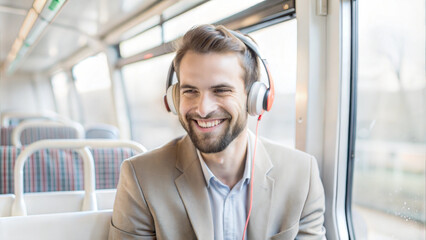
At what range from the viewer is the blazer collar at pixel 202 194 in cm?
154

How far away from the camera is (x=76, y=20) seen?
15.0 ft

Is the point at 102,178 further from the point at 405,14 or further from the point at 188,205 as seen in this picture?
the point at 405,14

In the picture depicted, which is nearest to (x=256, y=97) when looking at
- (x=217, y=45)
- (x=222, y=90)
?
(x=222, y=90)

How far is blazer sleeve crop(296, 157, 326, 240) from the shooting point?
1.64 metres

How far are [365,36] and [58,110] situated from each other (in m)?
10.8

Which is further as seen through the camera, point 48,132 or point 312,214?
point 48,132

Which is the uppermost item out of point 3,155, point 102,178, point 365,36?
point 365,36

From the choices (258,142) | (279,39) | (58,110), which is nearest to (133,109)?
(279,39)

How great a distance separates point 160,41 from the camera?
12.8 ft

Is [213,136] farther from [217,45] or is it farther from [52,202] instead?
[52,202]

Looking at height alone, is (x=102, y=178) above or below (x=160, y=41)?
below

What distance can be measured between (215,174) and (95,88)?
619cm

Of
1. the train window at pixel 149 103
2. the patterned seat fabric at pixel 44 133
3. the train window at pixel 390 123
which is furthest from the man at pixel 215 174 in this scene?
the patterned seat fabric at pixel 44 133

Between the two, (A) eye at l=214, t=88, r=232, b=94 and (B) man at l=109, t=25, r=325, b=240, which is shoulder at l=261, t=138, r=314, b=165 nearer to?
(B) man at l=109, t=25, r=325, b=240
